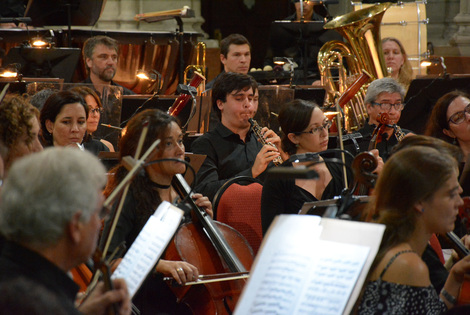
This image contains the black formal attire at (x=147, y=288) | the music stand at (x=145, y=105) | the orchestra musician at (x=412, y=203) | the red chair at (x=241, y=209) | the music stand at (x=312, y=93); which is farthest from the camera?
the music stand at (x=312, y=93)

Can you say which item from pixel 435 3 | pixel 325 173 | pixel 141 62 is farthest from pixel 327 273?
pixel 435 3

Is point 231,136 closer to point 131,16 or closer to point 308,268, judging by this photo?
point 308,268

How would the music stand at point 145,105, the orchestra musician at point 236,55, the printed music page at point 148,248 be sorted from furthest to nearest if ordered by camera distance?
the orchestra musician at point 236,55, the music stand at point 145,105, the printed music page at point 148,248

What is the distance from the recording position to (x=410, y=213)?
2000 millimetres

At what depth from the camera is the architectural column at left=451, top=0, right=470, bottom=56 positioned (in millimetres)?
8242

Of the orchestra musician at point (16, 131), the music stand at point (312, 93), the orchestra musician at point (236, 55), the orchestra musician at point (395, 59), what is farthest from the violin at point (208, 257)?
the orchestra musician at point (395, 59)

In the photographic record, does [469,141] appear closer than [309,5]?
Yes

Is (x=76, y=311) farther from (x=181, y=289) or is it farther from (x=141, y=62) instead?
(x=141, y=62)

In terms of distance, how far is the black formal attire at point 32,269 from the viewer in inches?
57.3

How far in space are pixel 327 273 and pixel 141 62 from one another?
5.83 meters

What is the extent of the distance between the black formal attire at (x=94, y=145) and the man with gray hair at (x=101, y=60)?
153 cm

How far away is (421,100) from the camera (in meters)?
4.84

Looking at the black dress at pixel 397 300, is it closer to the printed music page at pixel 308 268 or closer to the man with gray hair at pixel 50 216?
the printed music page at pixel 308 268

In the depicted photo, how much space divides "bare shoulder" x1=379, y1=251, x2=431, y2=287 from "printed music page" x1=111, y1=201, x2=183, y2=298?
61 centimetres
